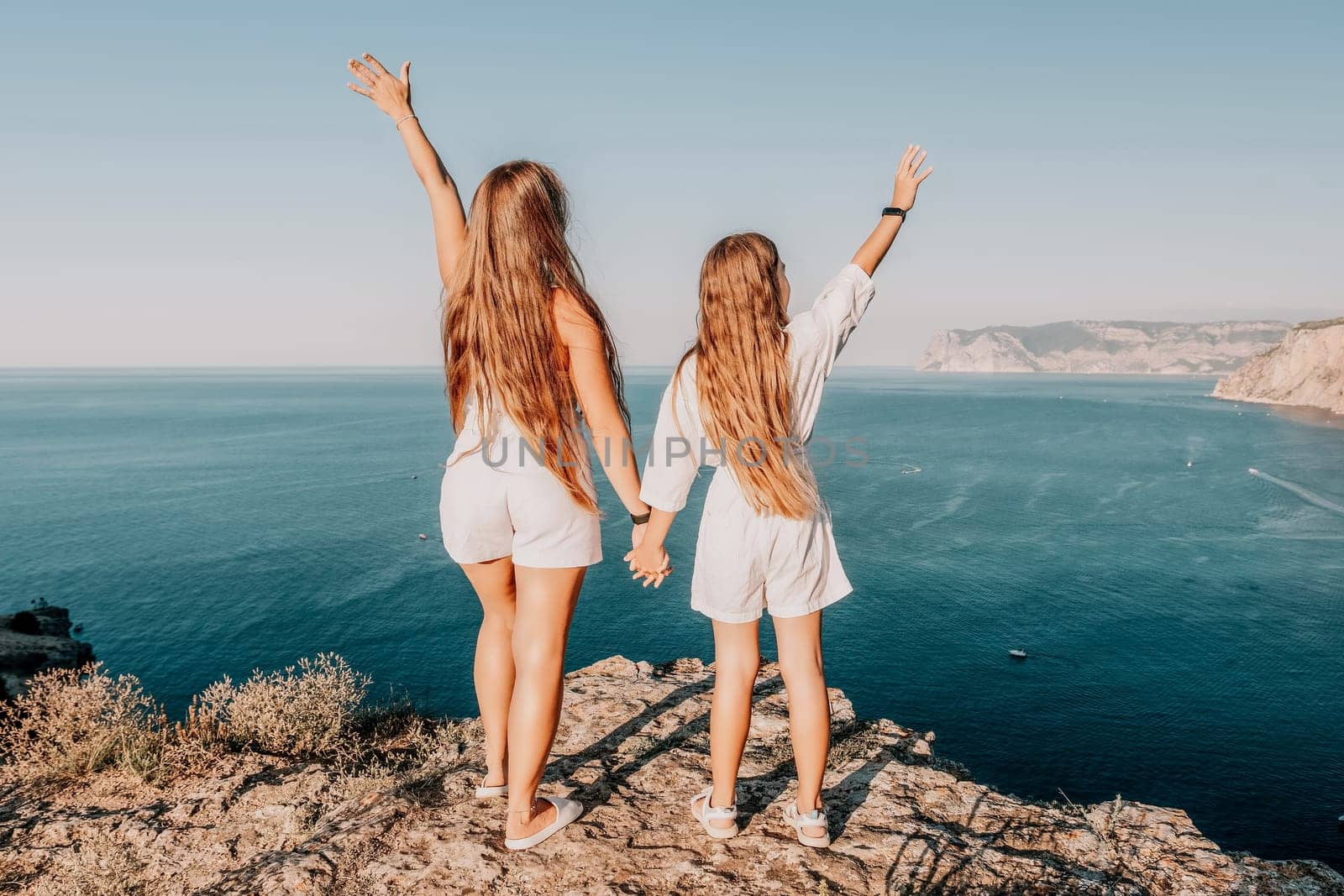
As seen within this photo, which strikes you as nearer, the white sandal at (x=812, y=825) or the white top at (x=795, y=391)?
the white top at (x=795, y=391)

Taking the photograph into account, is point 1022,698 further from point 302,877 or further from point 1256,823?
point 302,877

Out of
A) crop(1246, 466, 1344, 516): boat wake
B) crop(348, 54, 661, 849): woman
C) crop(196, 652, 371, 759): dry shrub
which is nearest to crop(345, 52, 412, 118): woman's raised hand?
crop(348, 54, 661, 849): woman

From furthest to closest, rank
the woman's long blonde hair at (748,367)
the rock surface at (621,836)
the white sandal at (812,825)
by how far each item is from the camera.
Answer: the white sandal at (812,825)
the rock surface at (621,836)
the woman's long blonde hair at (748,367)

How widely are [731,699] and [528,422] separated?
140cm

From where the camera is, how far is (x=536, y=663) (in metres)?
2.77

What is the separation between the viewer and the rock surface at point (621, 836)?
297cm

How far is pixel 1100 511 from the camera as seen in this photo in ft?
197

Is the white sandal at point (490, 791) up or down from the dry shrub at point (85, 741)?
up

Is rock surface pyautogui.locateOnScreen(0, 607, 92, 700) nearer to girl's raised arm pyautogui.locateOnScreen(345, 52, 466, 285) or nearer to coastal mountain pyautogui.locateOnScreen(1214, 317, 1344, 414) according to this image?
girl's raised arm pyautogui.locateOnScreen(345, 52, 466, 285)

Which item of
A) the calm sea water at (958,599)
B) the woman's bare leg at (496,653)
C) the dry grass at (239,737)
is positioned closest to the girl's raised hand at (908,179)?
the woman's bare leg at (496,653)

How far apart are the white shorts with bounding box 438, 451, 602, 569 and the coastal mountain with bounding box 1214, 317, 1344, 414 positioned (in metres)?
153

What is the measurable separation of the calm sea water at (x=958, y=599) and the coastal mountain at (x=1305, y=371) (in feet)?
→ 176

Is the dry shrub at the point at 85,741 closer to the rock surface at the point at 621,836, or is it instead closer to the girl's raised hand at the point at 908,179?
the rock surface at the point at 621,836

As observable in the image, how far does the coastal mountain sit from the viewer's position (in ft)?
391
